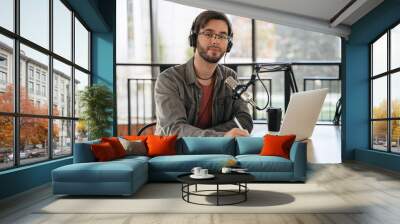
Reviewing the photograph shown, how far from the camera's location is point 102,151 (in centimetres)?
479

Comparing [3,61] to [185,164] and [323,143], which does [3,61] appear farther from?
Result: [323,143]

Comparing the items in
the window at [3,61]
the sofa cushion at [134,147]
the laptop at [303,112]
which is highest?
the window at [3,61]

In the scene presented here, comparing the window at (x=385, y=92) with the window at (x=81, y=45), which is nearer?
the window at (x=385, y=92)

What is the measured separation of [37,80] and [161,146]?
1.80 m

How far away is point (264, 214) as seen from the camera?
3316mm

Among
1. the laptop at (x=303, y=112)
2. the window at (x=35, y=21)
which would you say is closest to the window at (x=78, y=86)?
the window at (x=35, y=21)

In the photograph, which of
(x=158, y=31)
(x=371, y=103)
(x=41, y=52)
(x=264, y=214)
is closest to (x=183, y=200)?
(x=264, y=214)

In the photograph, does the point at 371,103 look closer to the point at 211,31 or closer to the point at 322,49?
the point at 211,31

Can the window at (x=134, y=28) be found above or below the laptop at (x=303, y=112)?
above

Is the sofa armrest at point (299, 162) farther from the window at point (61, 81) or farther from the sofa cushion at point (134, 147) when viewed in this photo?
the window at point (61, 81)

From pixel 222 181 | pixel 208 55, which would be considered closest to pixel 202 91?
pixel 208 55

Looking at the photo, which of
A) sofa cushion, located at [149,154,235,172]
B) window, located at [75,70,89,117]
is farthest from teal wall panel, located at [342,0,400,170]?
window, located at [75,70,89,117]

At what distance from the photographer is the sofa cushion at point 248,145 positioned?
565 cm

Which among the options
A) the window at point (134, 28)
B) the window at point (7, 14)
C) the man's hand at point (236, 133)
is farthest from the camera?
the window at point (134, 28)
